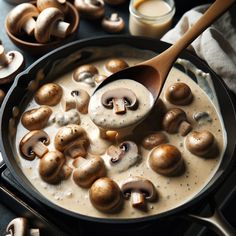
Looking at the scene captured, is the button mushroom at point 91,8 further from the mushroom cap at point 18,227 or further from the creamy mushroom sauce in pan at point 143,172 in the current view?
the mushroom cap at point 18,227

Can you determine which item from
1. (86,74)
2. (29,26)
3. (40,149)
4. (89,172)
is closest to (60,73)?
→ (86,74)

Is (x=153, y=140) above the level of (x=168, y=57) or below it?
below

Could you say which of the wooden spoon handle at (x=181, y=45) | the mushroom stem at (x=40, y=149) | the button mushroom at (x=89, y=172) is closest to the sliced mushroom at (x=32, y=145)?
the mushroom stem at (x=40, y=149)

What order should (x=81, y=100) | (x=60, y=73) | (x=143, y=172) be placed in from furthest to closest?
(x=60, y=73) < (x=81, y=100) < (x=143, y=172)

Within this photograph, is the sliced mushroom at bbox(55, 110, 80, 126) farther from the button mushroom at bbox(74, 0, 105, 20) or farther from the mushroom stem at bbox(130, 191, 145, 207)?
the button mushroom at bbox(74, 0, 105, 20)

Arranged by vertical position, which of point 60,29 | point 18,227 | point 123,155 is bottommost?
point 18,227

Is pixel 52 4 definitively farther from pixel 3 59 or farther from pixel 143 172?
pixel 143 172

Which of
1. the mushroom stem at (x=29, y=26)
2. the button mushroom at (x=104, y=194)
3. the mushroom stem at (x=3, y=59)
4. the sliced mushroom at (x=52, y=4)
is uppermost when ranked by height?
the sliced mushroom at (x=52, y=4)
